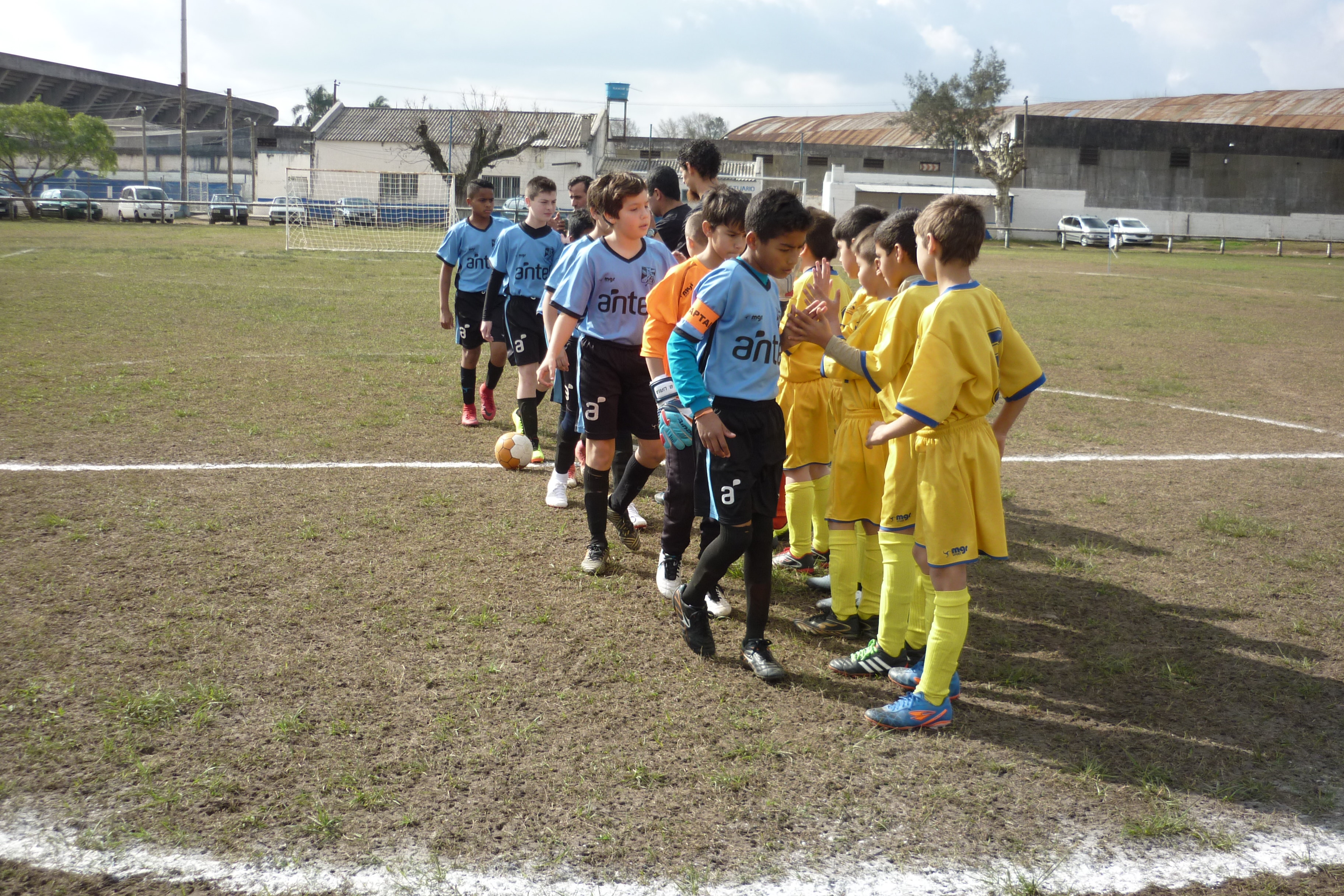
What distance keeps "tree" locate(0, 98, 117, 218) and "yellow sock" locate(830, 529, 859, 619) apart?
51119mm

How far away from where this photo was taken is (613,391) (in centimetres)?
506

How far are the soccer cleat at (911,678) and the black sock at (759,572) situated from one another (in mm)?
563

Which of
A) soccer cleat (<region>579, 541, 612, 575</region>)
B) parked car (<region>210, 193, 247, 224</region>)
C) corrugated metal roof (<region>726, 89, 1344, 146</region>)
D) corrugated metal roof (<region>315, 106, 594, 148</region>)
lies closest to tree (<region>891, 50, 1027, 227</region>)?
corrugated metal roof (<region>726, 89, 1344, 146</region>)

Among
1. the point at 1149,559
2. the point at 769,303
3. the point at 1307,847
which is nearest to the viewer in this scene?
the point at 1307,847

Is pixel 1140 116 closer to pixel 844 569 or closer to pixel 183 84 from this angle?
pixel 183 84

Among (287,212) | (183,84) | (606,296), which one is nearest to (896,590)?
(606,296)

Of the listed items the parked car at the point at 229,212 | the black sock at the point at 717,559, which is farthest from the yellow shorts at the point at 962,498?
the parked car at the point at 229,212

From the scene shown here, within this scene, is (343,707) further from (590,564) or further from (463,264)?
(463,264)

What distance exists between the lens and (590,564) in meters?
5.00

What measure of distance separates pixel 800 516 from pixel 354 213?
1355 inches

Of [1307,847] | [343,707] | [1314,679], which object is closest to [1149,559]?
[1314,679]

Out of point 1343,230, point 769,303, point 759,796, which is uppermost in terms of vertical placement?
point 1343,230

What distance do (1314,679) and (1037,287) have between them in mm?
19638

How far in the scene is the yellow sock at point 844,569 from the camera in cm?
434
